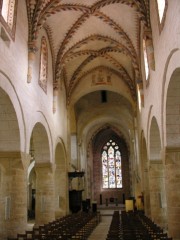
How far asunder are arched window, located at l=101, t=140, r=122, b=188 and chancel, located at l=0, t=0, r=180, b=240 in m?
12.1

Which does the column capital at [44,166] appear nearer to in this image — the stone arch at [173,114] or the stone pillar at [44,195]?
the stone pillar at [44,195]

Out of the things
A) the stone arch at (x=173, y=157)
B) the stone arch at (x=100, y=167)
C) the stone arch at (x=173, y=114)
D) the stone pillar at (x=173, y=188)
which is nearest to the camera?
the stone arch at (x=173, y=114)

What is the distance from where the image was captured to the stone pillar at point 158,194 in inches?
586

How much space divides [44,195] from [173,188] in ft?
24.0

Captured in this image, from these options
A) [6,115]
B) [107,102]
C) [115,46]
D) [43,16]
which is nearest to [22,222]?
[6,115]

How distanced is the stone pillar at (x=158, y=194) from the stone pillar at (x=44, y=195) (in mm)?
5078

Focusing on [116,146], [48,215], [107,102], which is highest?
[107,102]

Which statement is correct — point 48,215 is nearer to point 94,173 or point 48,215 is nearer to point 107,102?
point 107,102

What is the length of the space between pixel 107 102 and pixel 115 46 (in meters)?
9.18

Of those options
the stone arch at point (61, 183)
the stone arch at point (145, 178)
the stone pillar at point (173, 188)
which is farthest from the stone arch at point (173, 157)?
the stone arch at point (61, 183)

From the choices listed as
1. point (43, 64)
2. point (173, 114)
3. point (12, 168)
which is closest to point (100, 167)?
point (43, 64)

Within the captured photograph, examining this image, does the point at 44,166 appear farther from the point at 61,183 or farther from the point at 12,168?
the point at 12,168

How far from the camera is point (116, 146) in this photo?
39812 mm

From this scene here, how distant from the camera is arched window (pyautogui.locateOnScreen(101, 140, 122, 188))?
127 ft
